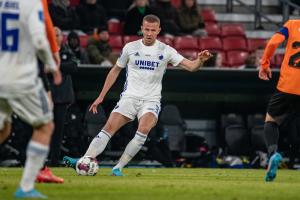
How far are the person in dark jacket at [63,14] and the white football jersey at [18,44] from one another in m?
11.4

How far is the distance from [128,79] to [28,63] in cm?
531

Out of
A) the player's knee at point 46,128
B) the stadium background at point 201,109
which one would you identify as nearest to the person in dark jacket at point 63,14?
the stadium background at point 201,109

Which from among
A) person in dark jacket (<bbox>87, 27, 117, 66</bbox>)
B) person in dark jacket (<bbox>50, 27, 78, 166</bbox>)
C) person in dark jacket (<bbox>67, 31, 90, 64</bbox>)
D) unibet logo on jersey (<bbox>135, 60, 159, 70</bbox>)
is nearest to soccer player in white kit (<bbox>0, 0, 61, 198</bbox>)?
unibet logo on jersey (<bbox>135, 60, 159, 70</bbox>)

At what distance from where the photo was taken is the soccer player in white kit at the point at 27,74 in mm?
8922

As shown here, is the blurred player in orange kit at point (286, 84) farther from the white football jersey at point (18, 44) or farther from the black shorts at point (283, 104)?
the white football jersey at point (18, 44)

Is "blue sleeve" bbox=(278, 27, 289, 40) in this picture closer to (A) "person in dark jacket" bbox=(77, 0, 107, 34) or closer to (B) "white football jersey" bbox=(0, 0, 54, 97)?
(B) "white football jersey" bbox=(0, 0, 54, 97)

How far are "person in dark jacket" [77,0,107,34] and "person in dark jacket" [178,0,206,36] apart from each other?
1.94 m

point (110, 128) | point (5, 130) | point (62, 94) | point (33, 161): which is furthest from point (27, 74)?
point (62, 94)

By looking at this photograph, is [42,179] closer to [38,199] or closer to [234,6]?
[38,199]

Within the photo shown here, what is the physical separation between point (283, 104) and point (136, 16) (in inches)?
352

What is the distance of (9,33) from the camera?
29.8 ft

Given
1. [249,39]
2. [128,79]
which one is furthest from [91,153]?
[249,39]

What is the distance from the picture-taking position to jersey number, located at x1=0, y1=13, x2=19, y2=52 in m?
9.03

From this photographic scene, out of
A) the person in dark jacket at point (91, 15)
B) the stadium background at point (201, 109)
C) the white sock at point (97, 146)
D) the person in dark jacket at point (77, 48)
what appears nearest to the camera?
the white sock at point (97, 146)
